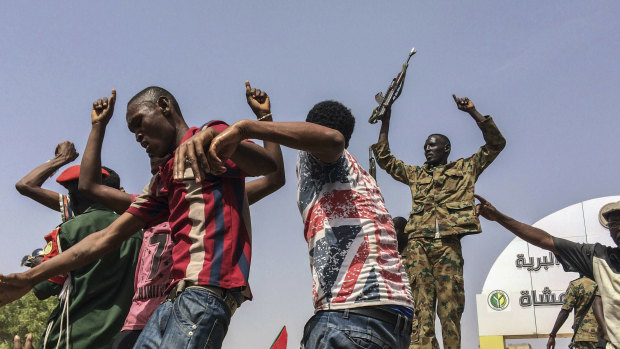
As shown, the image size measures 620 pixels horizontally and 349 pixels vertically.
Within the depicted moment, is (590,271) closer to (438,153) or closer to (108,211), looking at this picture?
(438,153)

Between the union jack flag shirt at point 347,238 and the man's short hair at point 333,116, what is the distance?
0.58 ft

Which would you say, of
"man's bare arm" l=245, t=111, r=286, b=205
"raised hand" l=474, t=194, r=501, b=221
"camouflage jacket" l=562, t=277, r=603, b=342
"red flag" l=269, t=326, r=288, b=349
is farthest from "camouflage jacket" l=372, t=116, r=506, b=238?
"man's bare arm" l=245, t=111, r=286, b=205

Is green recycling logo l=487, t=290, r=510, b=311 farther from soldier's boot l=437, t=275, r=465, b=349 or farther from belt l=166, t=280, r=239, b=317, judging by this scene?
belt l=166, t=280, r=239, b=317

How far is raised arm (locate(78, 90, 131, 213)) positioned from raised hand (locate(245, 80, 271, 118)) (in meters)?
1.34

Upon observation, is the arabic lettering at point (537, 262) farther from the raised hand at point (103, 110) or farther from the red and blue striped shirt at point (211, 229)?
the red and blue striped shirt at point (211, 229)

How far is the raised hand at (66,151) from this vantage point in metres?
5.89

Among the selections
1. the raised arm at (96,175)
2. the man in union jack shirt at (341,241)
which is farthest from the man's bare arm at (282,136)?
the raised arm at (96,175)

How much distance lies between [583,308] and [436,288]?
4495mm

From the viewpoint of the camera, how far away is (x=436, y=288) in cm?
696

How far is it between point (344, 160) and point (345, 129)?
248mm

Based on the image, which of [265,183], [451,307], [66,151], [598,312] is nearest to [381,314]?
[265,183]

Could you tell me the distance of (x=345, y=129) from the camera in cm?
318

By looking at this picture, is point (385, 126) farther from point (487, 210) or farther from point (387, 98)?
point (487, 210)

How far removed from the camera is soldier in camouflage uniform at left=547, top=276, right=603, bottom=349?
979cm
